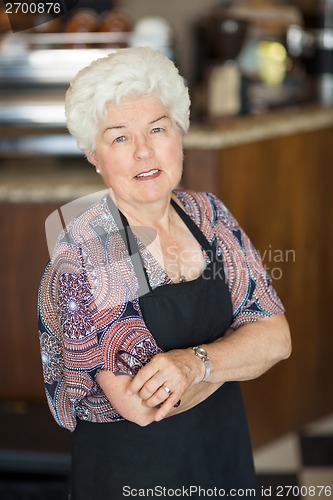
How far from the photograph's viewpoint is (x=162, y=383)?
1.53 metres

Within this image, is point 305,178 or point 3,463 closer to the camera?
point 3,463

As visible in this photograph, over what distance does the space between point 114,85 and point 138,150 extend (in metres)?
0.13

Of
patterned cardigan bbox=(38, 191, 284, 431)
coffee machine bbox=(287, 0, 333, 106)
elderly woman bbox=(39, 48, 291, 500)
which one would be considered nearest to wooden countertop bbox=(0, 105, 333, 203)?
coffee machine bbox=(287, 0, 333, 106)

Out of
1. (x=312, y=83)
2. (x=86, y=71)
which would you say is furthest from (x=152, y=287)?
(x=312, y=83)

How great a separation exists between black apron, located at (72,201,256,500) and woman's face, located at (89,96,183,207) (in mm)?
115

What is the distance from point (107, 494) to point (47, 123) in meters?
1.63

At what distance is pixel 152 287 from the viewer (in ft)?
5.50

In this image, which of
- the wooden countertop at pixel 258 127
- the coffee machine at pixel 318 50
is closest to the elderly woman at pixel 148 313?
the wooden countertop at pixel 258 127

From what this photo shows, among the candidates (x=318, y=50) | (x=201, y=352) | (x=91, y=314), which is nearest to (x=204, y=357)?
(x=201, y=352)

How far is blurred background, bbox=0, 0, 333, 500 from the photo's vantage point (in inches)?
119

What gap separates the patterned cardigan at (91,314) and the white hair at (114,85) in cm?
19

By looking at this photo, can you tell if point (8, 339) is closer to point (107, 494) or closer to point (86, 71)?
point (107, 494)

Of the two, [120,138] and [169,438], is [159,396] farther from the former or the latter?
[120,138]

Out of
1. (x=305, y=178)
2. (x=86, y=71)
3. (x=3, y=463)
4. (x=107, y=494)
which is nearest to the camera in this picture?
(x=86, y=71)
